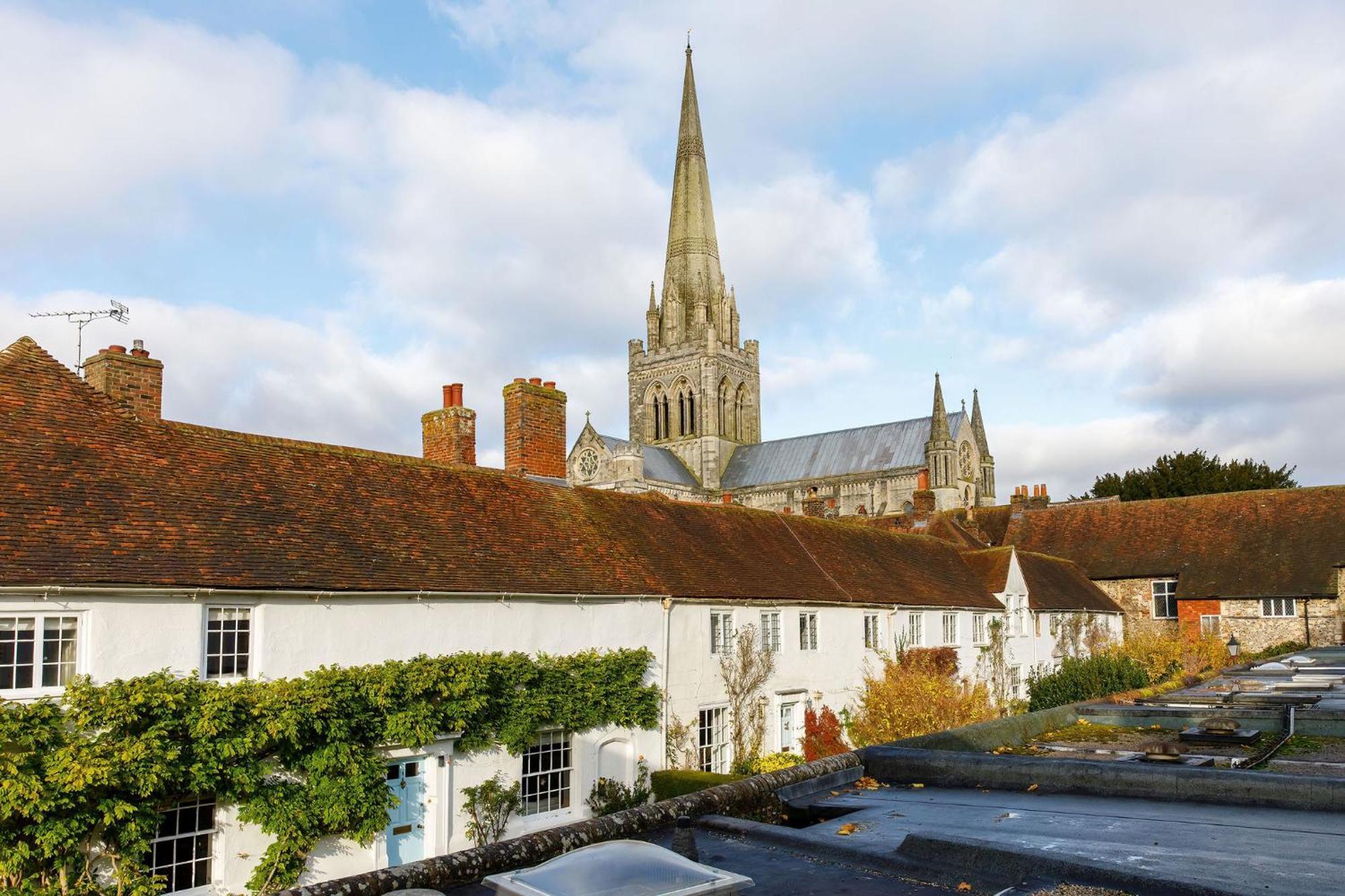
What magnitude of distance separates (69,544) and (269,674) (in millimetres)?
3437

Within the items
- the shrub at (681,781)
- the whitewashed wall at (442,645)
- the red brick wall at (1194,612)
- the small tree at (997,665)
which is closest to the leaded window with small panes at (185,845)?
the whitewashed wall at (442,645)

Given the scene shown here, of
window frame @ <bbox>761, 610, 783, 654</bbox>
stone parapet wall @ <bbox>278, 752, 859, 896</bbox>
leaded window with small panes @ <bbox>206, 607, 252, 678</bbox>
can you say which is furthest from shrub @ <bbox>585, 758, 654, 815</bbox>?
stone parapet wall @ <bbox>278, 752, 859, 896</bbox>

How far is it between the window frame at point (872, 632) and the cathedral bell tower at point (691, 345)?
242 ft

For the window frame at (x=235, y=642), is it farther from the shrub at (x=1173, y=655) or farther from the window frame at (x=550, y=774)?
the shrub at (x=1173, y=655)

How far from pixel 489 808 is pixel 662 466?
8191cm

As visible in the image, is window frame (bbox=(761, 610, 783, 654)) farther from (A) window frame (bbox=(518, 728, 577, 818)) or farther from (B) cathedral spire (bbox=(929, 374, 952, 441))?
(B) cathedral spire (bbox=(929, 374, 952, 441))

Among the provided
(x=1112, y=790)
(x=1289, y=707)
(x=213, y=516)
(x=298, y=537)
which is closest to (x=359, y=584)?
(x=298, y=537)

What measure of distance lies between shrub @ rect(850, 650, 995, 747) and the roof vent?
21633mm

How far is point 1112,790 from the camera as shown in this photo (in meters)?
10.4

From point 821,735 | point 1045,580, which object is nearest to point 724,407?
point 1045,580

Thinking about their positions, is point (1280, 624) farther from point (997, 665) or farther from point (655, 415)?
point (655, 415)

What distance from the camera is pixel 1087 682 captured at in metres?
34.6

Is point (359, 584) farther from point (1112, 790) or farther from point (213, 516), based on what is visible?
point (1112, 790)

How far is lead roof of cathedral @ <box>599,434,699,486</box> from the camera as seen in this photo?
9525cm
